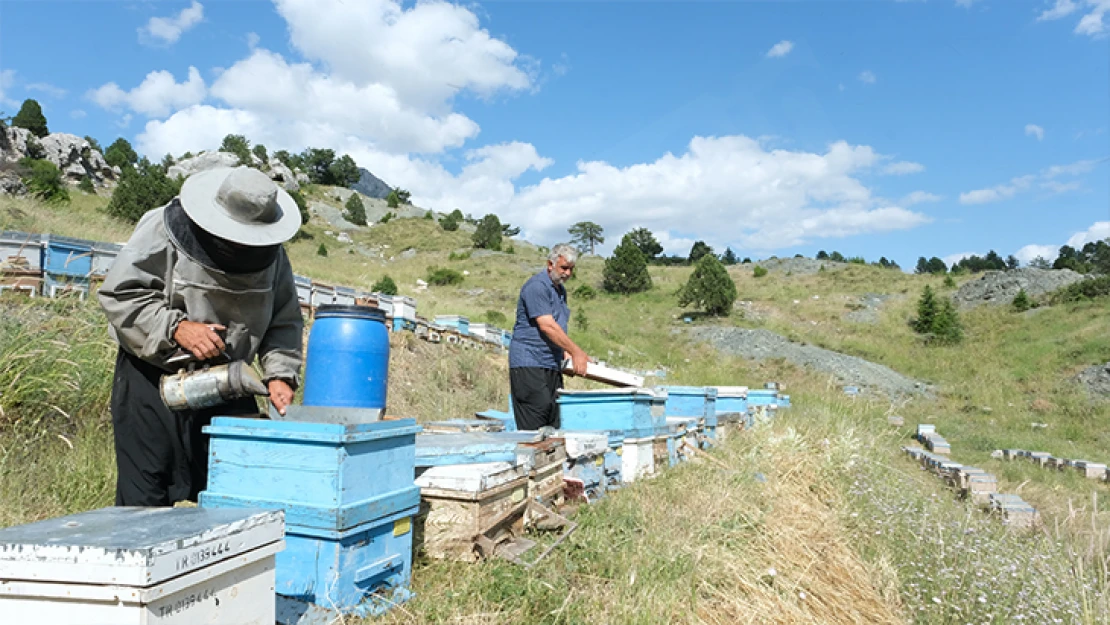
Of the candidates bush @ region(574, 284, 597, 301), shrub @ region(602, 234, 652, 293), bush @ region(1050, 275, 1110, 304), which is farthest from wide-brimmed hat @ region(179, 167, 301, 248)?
shrub @ region(602, 234, 652, 293)

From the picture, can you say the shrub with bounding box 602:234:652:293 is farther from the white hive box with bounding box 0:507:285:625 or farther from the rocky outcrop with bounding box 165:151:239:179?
the white hive box with bounding box 0:507:285:625

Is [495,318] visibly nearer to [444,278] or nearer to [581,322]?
[581,322]

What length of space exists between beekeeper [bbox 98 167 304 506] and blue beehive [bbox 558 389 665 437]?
110 inches

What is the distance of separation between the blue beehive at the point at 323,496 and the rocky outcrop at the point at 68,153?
39.7m

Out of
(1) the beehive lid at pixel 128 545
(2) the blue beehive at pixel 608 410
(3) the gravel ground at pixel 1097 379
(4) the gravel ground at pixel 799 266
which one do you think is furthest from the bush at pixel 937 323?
(1) the beehive lid at pixel 128 545

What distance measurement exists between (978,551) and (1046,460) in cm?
731

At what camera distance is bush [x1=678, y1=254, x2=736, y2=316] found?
101ft

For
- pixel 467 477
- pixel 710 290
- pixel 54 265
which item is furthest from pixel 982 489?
pixel 710 290

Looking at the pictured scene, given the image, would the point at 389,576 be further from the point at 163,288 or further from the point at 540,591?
the point at 163,288

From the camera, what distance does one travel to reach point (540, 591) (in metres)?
2.71

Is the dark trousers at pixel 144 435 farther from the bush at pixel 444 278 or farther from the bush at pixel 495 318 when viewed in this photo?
the bush at pixel 444 278

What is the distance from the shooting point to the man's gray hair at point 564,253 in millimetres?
5396

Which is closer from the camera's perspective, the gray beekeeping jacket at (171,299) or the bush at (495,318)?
the gray beekeeping jacket at (171,299)

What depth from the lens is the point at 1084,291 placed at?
2723cm
